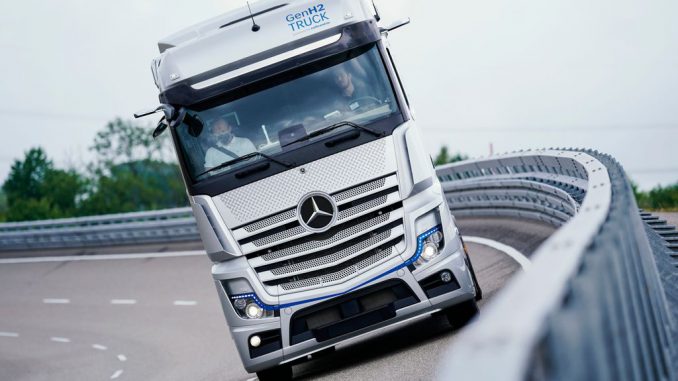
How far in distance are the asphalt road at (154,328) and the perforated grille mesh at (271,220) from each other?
1431 mm

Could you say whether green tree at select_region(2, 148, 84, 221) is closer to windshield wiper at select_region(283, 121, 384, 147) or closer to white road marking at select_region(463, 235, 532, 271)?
white road marking at select_region(463, 235, 532, 271)

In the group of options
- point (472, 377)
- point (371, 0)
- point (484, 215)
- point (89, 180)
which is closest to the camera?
point (472, 377)

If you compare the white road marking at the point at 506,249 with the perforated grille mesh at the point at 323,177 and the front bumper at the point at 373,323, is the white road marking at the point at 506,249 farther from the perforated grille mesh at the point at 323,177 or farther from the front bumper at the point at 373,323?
the perforated grille mesh at the point at 323,177

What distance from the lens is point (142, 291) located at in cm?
2338

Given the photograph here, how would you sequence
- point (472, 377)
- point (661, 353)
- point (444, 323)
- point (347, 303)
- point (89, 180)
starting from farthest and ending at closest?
point (89, 180)
point (444, 323)
point (347, 303)
point (661, 353)
point (472, 377)

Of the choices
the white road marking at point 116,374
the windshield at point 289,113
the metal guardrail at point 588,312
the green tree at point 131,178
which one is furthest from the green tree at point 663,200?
the green tree at point 131,178

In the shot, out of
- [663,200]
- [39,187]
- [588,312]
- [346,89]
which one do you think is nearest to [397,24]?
[346,89]

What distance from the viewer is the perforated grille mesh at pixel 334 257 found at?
9586 mm

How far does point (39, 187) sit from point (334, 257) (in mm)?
107805


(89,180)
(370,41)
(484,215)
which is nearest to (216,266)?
(370,41)

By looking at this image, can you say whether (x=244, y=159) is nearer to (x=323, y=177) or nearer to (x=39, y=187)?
(x=323, y=177)

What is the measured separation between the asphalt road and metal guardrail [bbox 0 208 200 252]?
6.24 ft

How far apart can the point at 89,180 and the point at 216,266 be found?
10368 cm

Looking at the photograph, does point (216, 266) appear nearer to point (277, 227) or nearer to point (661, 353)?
point (277, 227)
